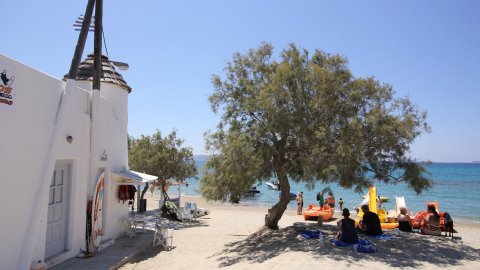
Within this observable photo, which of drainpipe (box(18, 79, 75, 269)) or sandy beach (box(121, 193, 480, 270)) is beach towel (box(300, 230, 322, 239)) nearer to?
sandy beach (box(121, 193, 480, 270))

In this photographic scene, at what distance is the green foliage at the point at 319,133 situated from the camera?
10156mm

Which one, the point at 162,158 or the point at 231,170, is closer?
the point at 231,170

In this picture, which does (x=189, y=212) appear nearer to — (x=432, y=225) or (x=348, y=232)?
(x=348, y=232)

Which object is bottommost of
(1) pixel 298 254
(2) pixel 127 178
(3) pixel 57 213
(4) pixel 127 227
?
(1) pixel 298 254

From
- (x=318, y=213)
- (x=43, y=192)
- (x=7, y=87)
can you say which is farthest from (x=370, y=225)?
(x=7, y=87)

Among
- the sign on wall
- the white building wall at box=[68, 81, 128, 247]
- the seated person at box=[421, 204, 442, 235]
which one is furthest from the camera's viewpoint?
the seated person at box=[421, 204, 442, 235]

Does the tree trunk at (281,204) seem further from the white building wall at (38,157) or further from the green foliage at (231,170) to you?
the white building wall at (38,157)

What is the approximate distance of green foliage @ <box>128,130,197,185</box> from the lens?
20.5 m

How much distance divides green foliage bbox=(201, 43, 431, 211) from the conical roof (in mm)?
3633

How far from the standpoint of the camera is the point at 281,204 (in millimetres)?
13461

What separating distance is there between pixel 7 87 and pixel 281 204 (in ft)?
31.0

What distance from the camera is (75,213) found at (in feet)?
30.4

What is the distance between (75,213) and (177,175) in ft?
38.9

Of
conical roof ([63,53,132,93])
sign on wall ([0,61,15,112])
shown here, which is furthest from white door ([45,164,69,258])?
conical roof ([63,53,132,93])
